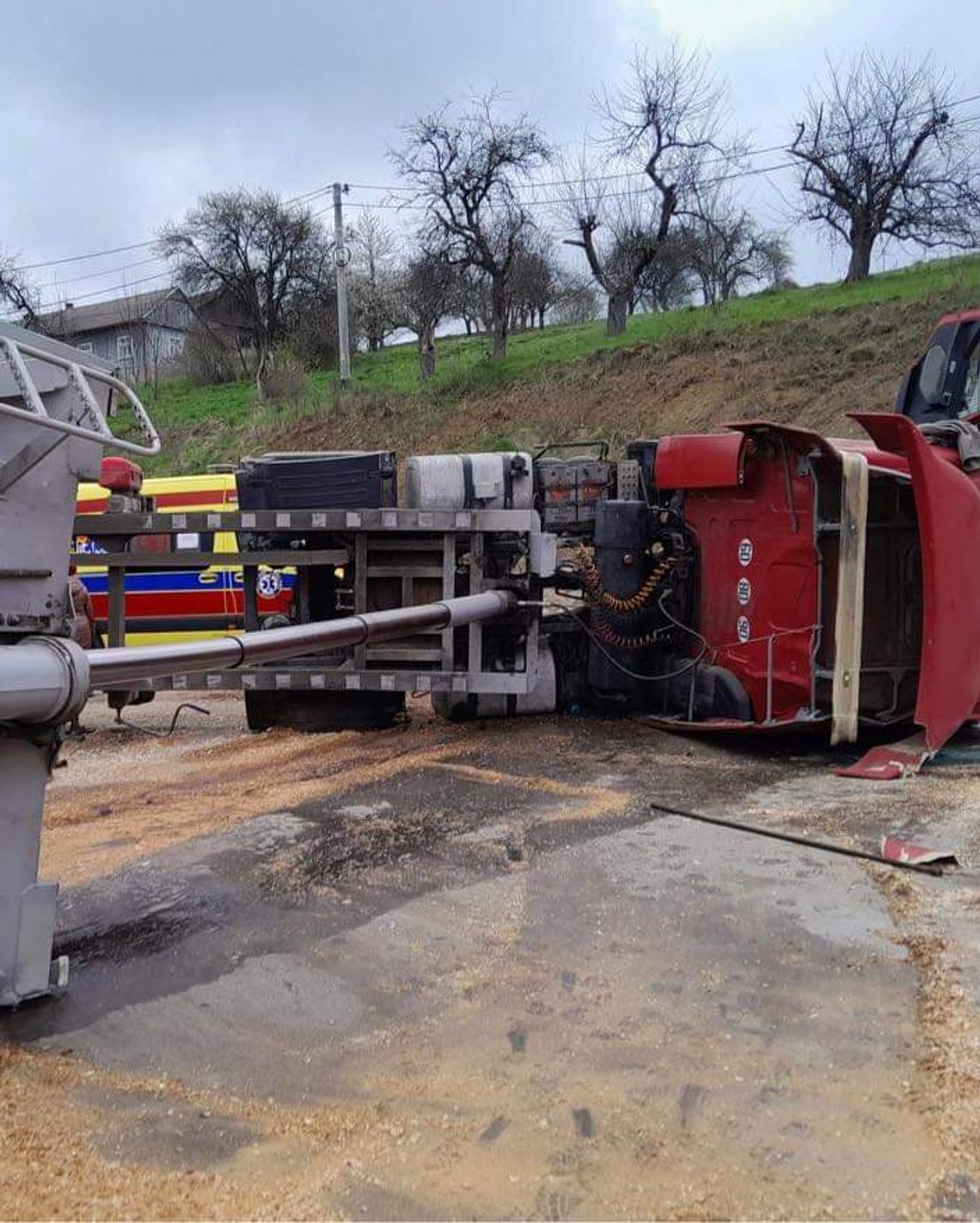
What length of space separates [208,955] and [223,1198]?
4.45 feet

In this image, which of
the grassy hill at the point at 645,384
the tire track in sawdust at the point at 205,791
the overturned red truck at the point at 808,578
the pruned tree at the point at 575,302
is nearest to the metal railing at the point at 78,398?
the tire track in sawdust at the point at 205,791

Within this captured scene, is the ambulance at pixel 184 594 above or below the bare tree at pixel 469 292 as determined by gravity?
below

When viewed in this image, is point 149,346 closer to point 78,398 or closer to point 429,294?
point 429,294

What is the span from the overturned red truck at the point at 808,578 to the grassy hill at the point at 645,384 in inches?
524

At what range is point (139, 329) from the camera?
5069 cm

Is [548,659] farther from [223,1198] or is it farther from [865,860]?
[223,1198]

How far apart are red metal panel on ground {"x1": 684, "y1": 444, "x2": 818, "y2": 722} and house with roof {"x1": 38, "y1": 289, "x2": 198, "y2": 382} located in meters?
41.6

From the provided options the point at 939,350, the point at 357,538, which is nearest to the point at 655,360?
the point at 939,350

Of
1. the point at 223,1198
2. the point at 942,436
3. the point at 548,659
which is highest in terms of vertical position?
the point at 942,436

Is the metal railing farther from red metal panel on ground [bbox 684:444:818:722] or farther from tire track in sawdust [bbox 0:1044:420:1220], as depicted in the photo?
red metal panel on ground [bbox 684:444:818:722]

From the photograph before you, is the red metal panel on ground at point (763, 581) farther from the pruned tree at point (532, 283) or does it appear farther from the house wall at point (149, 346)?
the house wall at point (149, 346)

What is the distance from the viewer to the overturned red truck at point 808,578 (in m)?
5.81

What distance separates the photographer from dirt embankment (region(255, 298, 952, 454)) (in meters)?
21.3

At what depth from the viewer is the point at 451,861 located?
4539 millimetres
